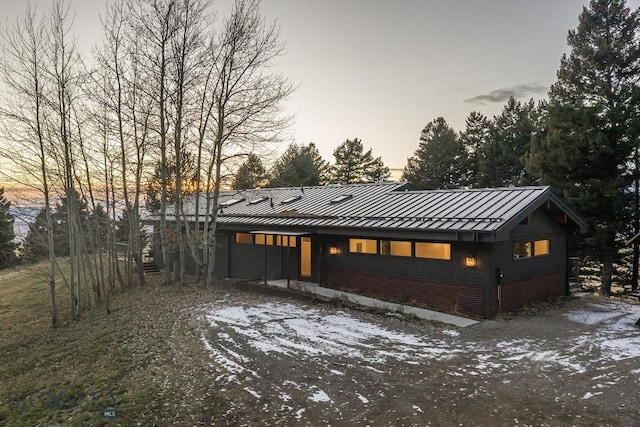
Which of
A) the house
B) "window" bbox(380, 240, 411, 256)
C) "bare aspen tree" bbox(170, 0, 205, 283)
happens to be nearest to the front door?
the house

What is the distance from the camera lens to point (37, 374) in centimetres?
797

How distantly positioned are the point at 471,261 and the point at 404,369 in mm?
5158

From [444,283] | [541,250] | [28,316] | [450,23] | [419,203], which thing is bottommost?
[28,316]

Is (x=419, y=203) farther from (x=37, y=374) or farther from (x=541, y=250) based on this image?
(x=37, y=374)

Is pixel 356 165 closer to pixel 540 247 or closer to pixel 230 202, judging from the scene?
pixel 230 202

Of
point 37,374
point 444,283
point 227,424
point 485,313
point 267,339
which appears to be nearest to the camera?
point 227,424

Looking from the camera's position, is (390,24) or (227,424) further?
(390,24)

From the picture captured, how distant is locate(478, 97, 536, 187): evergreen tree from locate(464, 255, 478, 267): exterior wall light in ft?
57.9

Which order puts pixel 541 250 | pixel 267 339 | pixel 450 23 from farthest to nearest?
pixel 450 23, pixel 541 250, pixel 267 339

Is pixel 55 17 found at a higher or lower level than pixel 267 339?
higher

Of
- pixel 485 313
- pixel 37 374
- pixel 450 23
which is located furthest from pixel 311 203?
pixel 37 374

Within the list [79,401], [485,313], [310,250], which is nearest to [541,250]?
[485,313]

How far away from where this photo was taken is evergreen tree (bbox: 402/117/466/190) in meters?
32.9

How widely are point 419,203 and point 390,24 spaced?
886 centimetres
